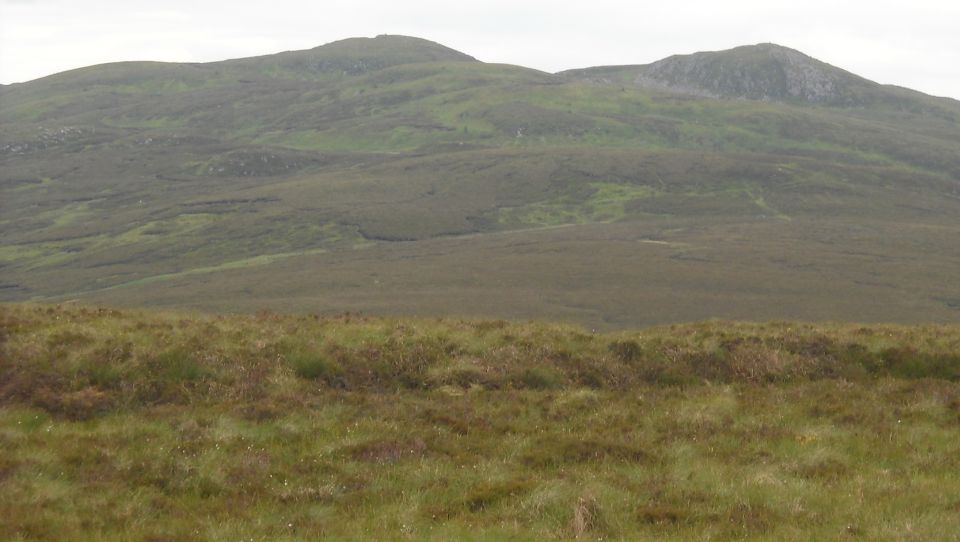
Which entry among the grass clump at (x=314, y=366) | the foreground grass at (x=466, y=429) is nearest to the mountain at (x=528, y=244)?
the foreground grass at (x=466, y=429)

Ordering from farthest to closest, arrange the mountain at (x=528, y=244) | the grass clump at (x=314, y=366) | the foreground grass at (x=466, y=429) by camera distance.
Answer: the mountain at (x=528, y=244), the grass clump at (x=314, y=366), the foreground grass at (x=466, y=429)

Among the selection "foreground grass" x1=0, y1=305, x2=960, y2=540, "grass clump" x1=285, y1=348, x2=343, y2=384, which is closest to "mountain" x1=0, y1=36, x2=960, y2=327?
"foreground grass" x1=0, y1=305, x2=960, y2=540

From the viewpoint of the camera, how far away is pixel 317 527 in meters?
12.3

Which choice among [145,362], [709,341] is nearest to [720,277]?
[709,341]

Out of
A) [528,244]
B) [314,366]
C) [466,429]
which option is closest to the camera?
[466,429]

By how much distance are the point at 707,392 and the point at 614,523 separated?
8.58 meters

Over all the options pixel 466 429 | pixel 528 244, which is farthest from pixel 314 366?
pixel 528 244

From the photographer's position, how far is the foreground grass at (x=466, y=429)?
41.5 feet

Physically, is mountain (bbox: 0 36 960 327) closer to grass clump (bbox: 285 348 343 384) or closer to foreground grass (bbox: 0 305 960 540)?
foreground grass (bbox: 0 305 960 540)

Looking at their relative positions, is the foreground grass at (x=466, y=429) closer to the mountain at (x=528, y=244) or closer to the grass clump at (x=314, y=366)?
the grass clump at (x=314, y=366)

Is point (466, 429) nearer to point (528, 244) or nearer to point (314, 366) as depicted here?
point (314, 366)

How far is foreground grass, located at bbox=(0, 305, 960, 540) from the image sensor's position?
1266cm

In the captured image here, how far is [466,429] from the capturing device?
17.3m

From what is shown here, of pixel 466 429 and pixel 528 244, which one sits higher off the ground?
pixel 466 429
